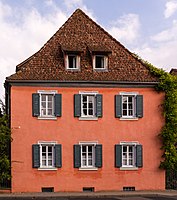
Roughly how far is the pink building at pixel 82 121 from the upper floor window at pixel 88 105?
53mm

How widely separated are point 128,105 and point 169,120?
8.80ft

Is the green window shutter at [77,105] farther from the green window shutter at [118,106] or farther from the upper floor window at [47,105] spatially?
the green window shutter at [118,106]

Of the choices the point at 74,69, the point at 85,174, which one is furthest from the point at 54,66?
the point at 85,174

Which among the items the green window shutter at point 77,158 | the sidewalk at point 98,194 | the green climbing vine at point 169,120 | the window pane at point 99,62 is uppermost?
the window pane at point 99,62

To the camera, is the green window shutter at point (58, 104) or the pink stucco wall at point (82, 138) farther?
the green window shutter at point (58, 104)

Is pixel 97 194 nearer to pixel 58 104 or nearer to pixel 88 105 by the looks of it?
pixel 88 105

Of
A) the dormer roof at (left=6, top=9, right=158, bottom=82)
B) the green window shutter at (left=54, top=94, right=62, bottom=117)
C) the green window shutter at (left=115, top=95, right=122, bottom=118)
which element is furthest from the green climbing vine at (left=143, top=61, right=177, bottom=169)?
the green window shutter at (left=54, top=94, right=62, bottom=117)

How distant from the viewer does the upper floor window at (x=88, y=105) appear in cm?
2752

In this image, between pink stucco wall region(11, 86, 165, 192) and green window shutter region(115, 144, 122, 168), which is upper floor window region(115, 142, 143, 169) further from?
pink stucco wall region(11, 86, 165, 192)

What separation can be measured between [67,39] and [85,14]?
99.9 inches

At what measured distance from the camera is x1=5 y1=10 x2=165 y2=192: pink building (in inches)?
1064

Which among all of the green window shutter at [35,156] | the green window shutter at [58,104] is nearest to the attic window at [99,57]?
the green window shutter at [58,104]

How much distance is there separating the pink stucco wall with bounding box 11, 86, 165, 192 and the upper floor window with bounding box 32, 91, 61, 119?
295mm

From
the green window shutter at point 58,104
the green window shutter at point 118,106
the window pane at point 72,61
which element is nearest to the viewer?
the green window shutter at point 58,104
